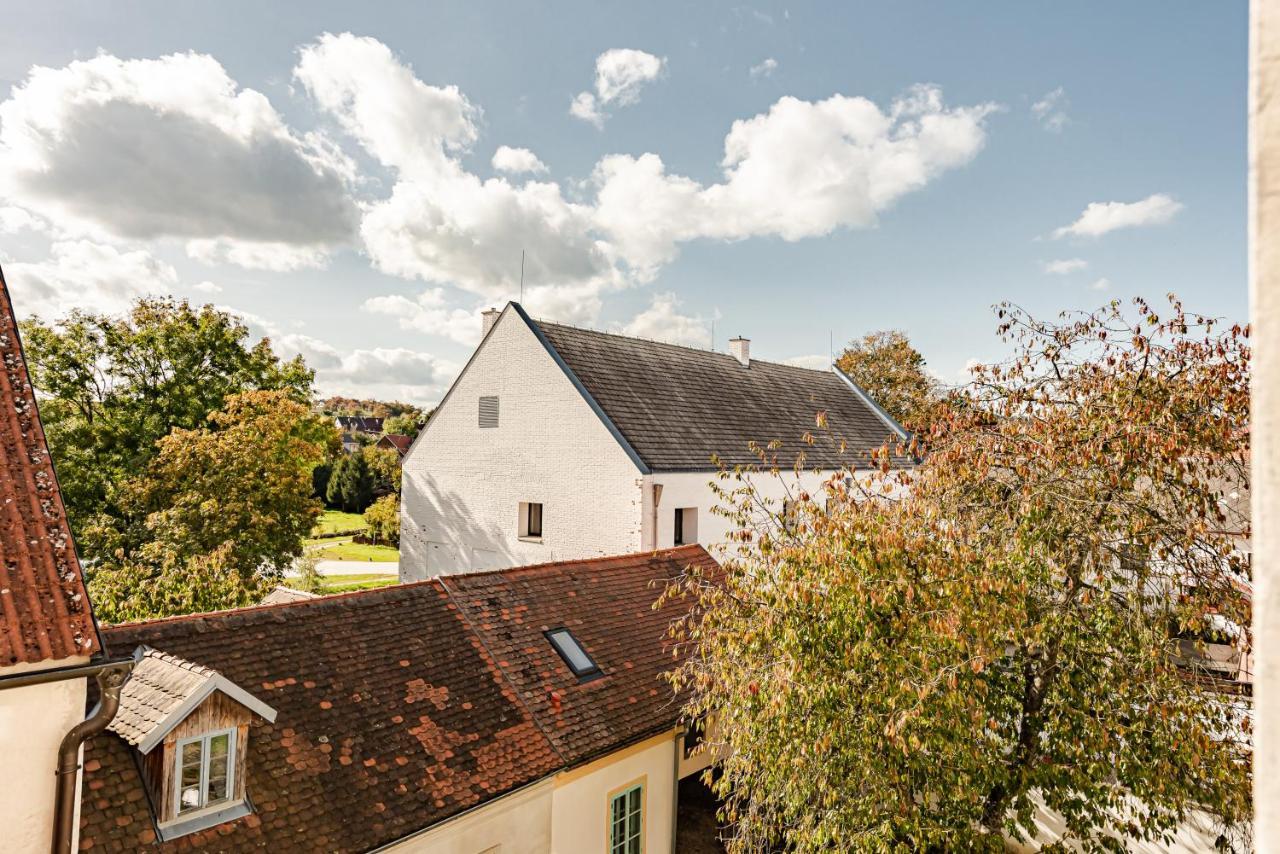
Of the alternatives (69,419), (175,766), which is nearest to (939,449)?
(175,766)

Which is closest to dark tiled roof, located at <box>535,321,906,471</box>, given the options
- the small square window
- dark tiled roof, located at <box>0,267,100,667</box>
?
the small square window

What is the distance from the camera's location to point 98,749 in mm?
7223

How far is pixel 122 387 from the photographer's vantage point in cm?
2391

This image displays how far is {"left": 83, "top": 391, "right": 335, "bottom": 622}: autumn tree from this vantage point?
1836 centimetres

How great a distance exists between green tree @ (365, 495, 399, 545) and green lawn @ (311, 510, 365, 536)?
5.61 metres

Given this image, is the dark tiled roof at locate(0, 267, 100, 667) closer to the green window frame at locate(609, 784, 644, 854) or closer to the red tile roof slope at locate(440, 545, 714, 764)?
the red tile roof slope at locate(440, 545, 714, 764)

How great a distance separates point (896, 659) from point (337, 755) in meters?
6.72

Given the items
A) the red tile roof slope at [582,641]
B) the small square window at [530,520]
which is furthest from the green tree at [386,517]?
the red tile roof slope at [582,641]

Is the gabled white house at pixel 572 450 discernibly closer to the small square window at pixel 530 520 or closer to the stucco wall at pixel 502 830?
the small square window at pixel 530 520

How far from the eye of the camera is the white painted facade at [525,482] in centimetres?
1853

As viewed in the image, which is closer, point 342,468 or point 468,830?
point 468,830

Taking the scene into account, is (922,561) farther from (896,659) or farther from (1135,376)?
(1135,376)

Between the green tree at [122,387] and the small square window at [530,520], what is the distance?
10.5m

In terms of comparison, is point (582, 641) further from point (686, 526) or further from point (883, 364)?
point (883, 364)
